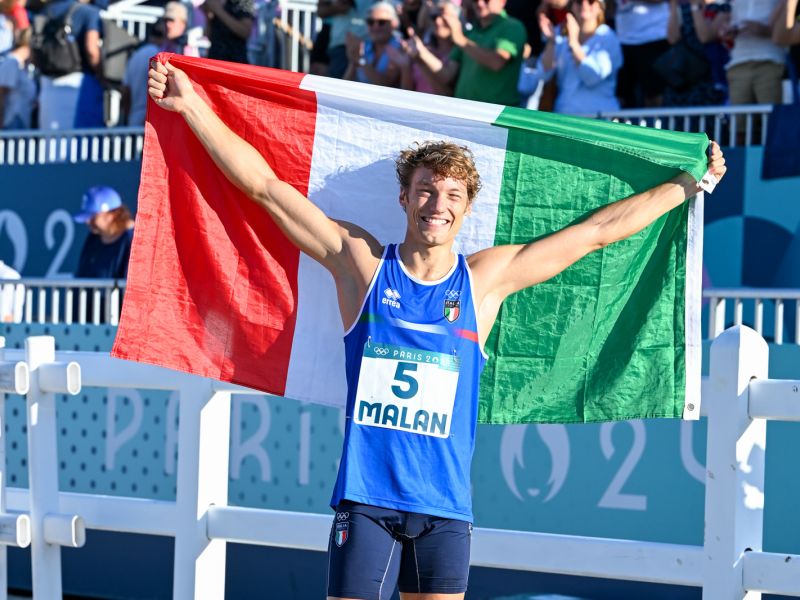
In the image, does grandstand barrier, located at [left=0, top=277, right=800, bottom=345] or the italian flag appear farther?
grandstand barrier, located at [left=0, top=277, right=800, bottom=345]

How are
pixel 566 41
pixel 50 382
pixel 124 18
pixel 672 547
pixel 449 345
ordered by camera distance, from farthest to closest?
pixel 124 18 → pixel 566 41 → pixel 50 382 → pixel 672 547 → pixel 449 345

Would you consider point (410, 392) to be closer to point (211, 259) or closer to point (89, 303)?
point (211, 259)

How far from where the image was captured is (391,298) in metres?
4.02

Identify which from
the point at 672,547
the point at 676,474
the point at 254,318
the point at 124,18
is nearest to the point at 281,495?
the point at 676,474

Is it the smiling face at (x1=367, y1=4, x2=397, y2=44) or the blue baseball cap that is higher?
the smiling face at (x1=367, y1=4, x2=397, y2=44)

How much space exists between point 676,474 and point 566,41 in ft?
11.3

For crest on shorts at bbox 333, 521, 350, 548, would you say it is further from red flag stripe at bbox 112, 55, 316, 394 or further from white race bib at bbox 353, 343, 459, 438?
red flag stripe at bbox 112, 55, 316, 394

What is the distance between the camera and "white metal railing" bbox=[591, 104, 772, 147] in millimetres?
7719

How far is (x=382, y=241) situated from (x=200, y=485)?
3.92ft

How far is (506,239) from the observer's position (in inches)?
182

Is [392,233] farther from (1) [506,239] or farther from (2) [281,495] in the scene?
(2) [281,495]

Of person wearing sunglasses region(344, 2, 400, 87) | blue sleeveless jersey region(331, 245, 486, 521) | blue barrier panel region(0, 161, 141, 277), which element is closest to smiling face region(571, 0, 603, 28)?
person wearing sunglasses region(344, 2, 400, 87)

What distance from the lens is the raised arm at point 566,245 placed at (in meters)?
4.21

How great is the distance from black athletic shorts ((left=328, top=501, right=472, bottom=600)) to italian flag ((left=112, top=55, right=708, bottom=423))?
71 centimetres
